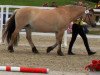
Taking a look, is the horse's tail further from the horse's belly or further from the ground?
the horse's belly

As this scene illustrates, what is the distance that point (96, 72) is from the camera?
924cm

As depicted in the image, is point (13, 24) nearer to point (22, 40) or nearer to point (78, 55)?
point (78, 55)

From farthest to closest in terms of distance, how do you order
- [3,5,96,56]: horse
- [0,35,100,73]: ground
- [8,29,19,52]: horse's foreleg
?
1. [8,29,19,52]: horse's foreleg
2. [3,5,96,56]: horse
3. [0,35,100,73]: ground

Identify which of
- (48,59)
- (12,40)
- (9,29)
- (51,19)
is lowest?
(48,59)

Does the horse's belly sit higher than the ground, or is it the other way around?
the horse's belly

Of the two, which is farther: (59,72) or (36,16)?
(36,16)

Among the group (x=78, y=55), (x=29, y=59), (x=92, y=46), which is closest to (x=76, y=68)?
(x=29, y=59)

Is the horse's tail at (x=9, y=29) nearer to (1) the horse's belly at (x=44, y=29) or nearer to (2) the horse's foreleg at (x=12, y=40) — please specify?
(2) the horse's foreleg at (x=12, y=40)

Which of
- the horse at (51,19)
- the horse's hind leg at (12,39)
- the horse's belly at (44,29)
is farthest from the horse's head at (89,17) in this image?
the horse's hind leg at (12,39)

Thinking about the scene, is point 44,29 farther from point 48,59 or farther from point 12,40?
point 48,59

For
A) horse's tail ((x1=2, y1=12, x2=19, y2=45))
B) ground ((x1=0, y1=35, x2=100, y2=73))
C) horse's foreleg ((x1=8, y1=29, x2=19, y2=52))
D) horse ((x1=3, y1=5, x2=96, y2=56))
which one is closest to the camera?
ground ((x1=0, y1=35, x2=100, y2=73))

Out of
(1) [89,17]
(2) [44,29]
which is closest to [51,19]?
(2) [44,29]

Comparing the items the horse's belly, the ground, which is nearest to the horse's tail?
the ground

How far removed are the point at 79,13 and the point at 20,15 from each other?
6.23 feet
